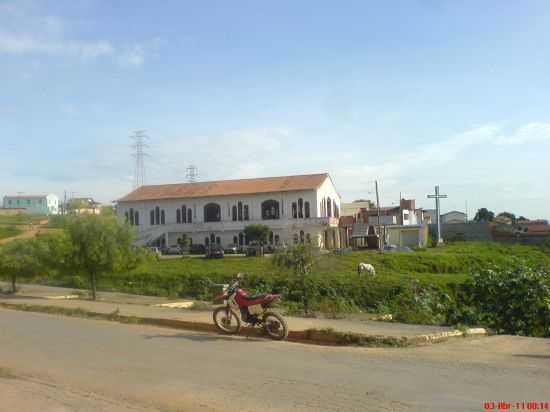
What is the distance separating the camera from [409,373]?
28.8 feet

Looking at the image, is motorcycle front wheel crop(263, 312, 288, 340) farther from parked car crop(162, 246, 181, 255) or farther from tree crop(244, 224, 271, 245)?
parked car crop(162, 246, 181, 255)

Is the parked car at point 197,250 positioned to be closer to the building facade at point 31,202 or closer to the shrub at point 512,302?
the shrub at point 512,302

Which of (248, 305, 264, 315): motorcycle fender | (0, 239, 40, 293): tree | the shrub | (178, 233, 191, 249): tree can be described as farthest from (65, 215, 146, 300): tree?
(178, 233, 191, 249): tree

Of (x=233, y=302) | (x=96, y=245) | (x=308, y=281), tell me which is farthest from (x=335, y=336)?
(x=96, y=245)

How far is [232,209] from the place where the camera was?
7531 cm

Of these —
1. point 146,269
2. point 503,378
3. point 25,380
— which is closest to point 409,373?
point 503,378

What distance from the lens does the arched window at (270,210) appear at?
7369 centimetres

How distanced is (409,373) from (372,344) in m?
2.76

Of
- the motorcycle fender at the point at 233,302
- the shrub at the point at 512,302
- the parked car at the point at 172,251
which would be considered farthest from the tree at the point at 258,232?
the motorcycle fender at the point at 233,302

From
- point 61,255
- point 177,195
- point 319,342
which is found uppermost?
point 177,195

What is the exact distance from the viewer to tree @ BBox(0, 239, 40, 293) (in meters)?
24.6

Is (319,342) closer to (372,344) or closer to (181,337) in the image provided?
(372,344)

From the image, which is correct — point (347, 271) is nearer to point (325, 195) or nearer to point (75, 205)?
point (75, 205)

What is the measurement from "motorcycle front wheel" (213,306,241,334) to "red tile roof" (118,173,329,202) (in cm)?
5756
